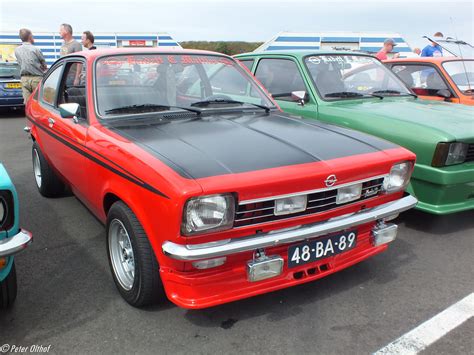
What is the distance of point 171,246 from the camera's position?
6.63ft

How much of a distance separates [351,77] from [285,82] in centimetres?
77

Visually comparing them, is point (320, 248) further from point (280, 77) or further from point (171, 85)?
point (280, 77)

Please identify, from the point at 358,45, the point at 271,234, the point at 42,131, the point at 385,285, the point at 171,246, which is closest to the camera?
the point at 171,246

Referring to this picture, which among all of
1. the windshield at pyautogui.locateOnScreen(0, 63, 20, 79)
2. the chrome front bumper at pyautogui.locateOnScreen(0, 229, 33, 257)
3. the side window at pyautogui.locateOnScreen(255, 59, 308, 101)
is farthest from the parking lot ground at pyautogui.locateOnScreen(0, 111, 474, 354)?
the windshield at pyautogui.locateOnScreen(0, 63, 20, 79)

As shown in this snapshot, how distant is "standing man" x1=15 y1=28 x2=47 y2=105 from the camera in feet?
24.2

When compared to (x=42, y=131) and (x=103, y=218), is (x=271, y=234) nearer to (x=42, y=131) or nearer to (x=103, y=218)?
(x=103, y=218)

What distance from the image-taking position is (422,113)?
13.4ft

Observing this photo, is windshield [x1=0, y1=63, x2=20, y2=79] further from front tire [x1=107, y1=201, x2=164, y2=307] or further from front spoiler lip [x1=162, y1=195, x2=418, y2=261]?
front spoiler lip [x1=162, y1=195, x2=418, y2=261]

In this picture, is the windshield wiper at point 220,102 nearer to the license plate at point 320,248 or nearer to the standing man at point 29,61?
the license plate at point 320,248

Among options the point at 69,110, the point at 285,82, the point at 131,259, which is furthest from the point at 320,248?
the point at 285,82

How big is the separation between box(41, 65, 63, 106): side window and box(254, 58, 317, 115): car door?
2.39 m

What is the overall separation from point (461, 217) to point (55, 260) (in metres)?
3.82

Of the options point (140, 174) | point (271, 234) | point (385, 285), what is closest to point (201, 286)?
point (271, 234)

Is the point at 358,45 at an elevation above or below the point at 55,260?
above
